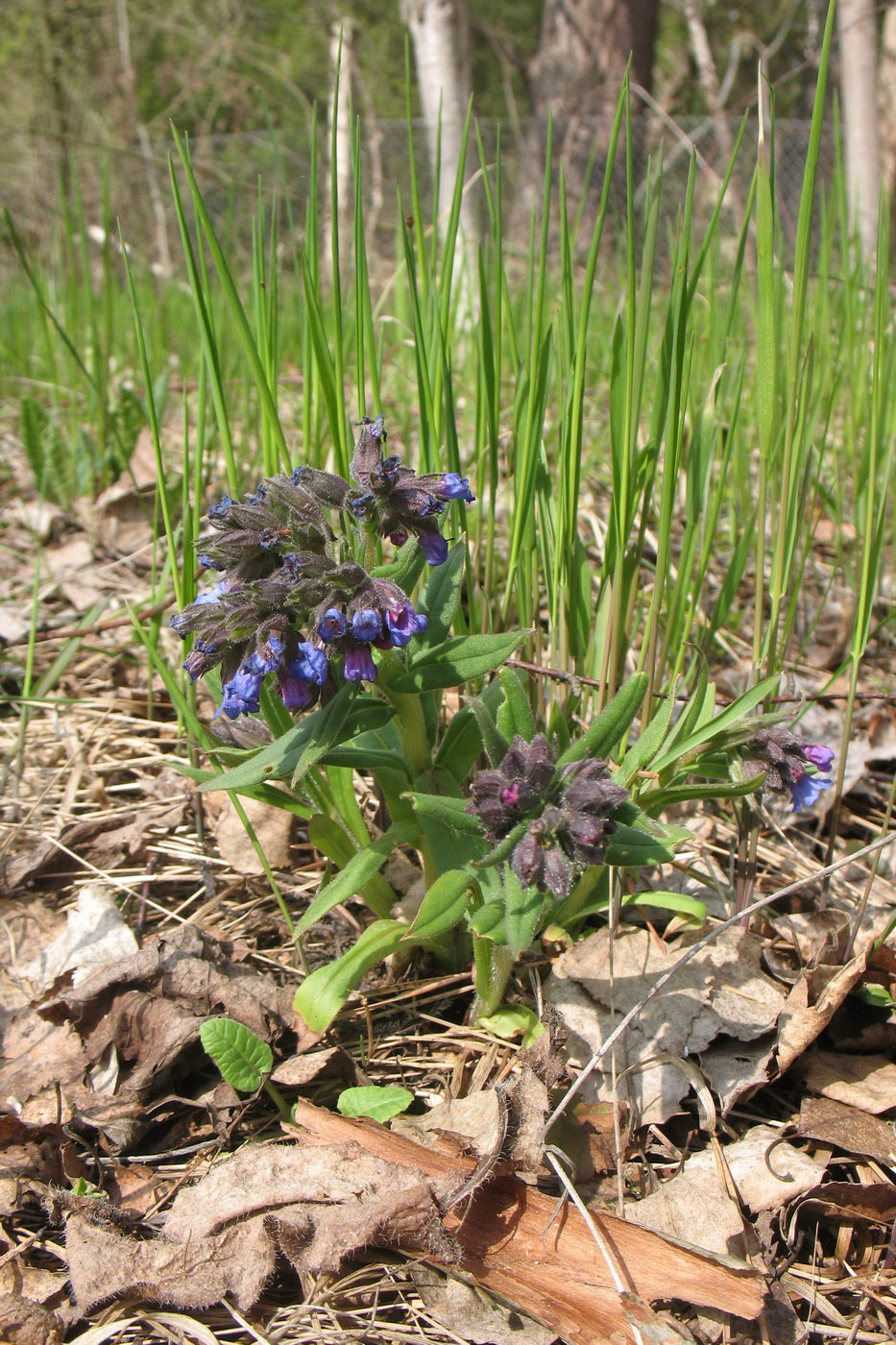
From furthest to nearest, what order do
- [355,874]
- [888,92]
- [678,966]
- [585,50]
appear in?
[888,92] < [585,50] < [355,874] < [678,966]

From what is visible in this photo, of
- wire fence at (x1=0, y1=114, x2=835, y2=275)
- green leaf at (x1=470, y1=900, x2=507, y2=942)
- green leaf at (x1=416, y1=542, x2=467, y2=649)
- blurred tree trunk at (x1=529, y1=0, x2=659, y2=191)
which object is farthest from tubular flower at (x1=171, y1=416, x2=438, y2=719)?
blurred tree trunk at (x1=529, y1=0, x2=659, y2=191)

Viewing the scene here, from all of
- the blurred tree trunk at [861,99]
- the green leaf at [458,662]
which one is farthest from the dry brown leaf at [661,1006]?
the blurred tree trunk at [861,99]

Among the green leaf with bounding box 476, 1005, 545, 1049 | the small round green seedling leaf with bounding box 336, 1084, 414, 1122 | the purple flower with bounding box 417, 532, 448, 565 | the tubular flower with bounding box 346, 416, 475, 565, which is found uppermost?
the tubular flower with bounding box 346, 416, 475, 565

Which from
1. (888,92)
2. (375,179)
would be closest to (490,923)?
(375,179)

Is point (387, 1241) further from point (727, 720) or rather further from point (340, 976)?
point (727, 720)

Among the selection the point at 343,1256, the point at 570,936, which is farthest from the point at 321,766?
the point at 343,1256

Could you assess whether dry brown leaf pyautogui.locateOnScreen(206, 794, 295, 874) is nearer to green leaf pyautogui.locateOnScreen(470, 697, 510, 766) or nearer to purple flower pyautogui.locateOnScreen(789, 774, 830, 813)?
green leaf pyautogui.locateOnScreen(470, 697, 510, 766)
